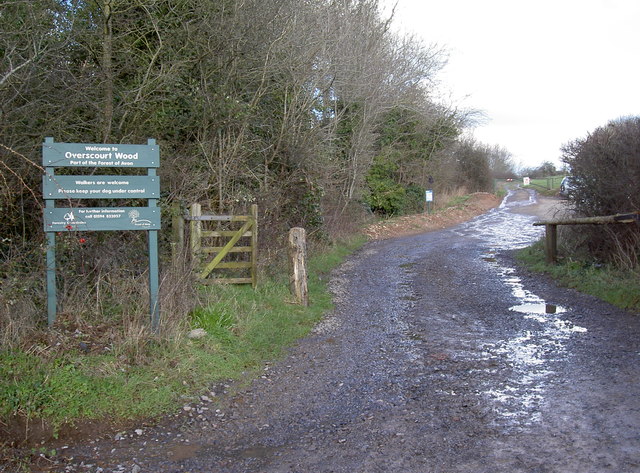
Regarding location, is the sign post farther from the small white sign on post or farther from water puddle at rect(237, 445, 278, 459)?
the small white sign on post

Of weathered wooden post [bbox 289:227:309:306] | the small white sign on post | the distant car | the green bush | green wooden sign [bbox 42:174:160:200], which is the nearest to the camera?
green wooden sign [bbox 42:174:160:200]

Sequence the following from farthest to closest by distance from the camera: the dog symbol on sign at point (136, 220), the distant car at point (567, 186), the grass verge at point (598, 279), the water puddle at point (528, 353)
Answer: the distant car at point (567, 186) → the grass verge at point (598, 279) → the dog symbol on sign at point (136, 220) → the water puddle at point (528, 353)

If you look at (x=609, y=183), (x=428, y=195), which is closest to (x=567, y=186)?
(x=609, y=183)

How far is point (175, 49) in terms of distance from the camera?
11531mm

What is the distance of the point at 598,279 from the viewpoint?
11.2m

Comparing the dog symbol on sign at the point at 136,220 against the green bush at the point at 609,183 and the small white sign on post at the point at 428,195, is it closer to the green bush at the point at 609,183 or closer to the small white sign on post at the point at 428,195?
the green bush at the point at 609,183

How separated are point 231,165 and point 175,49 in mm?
2647

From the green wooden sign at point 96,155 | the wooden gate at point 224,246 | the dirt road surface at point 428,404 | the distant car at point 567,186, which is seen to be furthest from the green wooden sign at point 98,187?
the distant car at point 567,186

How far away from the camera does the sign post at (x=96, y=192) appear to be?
252 inches

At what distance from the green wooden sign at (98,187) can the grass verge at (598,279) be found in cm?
749

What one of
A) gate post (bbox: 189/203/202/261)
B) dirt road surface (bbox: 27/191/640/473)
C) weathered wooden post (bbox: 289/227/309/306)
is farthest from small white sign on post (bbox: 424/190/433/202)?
gate post (bbox: 189/203/202/261)

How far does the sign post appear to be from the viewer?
6406mm

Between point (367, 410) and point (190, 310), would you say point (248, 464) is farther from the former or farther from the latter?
point (190, 310)

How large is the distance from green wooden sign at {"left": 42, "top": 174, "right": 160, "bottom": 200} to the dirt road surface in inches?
97.9
